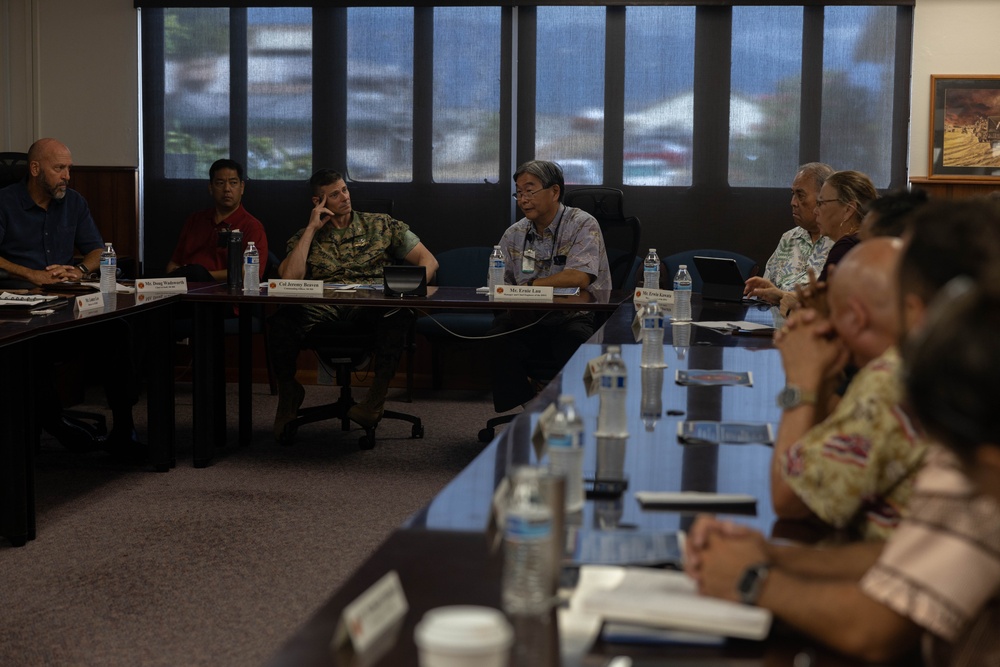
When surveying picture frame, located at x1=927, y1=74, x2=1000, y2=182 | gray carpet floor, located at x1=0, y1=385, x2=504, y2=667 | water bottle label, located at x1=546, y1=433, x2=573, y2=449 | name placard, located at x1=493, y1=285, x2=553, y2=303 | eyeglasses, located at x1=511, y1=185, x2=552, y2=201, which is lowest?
gray carpet floor, located at x1=0, y1=385, x2=504, y2=667

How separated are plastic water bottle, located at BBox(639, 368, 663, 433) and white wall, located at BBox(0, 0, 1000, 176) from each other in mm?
5316

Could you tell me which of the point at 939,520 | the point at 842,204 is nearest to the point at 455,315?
the point at 842,204

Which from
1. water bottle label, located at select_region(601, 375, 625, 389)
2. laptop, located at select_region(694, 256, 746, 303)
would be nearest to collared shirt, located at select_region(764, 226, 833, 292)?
laptop, located at select_region(694, 256, 746, 303)

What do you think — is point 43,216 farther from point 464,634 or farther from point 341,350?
point 464,634

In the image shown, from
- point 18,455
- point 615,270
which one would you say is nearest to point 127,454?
point 18,455

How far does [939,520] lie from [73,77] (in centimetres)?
728

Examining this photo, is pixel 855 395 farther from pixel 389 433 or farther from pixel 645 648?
pixel 389 433

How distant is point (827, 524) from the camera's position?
1596 mm

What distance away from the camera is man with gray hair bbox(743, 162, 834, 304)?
4949mm

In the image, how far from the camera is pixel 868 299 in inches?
62.3

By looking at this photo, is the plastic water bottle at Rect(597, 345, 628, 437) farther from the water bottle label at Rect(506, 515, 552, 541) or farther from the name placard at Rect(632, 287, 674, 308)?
the name placard at Rect(632, 287, 674, 308)

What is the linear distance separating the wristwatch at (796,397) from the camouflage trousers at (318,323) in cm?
372

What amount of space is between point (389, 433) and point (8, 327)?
2.44 meters

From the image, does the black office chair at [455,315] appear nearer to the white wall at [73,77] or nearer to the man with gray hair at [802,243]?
the man with gray hair at [802,243]
